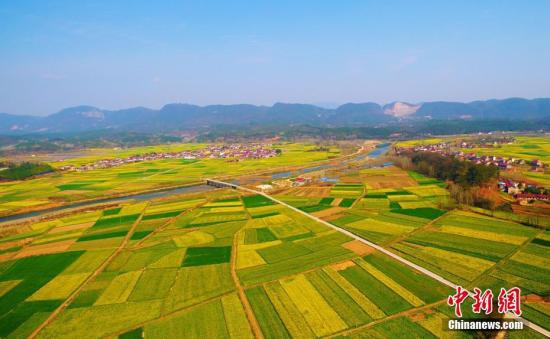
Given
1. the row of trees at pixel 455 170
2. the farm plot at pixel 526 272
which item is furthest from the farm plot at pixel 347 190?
the farm plot at pixel 526 272

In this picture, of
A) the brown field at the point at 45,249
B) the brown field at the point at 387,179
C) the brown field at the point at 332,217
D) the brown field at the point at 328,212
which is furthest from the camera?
the brown field at the point at 387,179

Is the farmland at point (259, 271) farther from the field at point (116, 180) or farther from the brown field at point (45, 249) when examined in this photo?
the field at point (116, 180)

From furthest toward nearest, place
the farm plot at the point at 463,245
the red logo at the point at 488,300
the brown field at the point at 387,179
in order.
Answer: the brown field at the point at 387,179, the farm plot at the point at 463,245, the red logo at the point at 488,300

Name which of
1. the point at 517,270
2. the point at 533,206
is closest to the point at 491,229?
the point at 517,270

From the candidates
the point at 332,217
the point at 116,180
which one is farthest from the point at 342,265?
the point at 116,180

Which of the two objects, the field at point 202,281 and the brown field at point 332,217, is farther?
the brown field at point 332,217

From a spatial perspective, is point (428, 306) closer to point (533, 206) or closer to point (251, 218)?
point (251, 218)

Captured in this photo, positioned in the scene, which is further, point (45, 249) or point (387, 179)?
point (387, 179)

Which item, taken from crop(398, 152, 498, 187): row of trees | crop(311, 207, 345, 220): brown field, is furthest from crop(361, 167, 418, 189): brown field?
crop(311, 207, 345, 220): brown field

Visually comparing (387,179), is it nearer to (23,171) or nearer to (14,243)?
(14,243)
